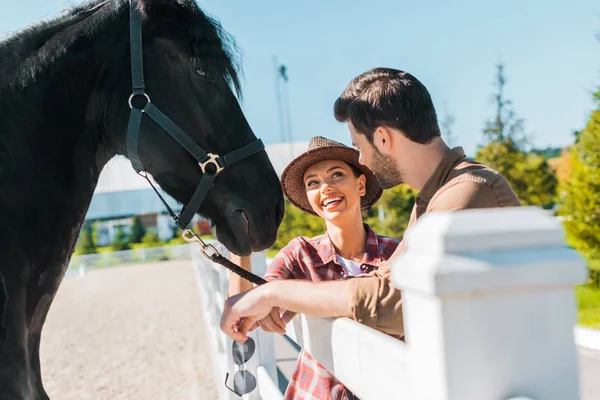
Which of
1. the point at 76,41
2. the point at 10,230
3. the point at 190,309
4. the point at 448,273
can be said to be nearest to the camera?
the point at 448,273

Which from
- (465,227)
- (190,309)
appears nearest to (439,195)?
(465,227)

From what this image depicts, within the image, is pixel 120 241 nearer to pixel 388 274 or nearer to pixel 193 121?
pixel 193 121

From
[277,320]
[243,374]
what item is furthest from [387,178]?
[243,374]

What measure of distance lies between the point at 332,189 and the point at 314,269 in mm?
324

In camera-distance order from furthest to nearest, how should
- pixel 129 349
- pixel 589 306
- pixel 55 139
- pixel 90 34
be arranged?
pixel 589 306 → pixel 129 349 → pixel 90 34 → pixel 55 139

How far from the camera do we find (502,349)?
2.05 ft

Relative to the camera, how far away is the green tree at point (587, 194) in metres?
10.4

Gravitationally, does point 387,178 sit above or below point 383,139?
below

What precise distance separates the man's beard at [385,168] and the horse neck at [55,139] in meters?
0.93

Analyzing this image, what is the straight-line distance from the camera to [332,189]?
2115 mm

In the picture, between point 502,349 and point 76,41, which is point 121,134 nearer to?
point 76,41

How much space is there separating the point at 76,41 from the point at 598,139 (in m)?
10.5

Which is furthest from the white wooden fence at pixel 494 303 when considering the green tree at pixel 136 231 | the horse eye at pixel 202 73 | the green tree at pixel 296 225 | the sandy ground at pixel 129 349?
the green tree at pixel 136 231

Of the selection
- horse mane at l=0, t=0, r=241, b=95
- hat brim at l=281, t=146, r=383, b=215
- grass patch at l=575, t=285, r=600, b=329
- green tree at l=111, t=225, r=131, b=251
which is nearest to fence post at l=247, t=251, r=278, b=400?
hat brim at l=281, t=146, r=383, b=215
